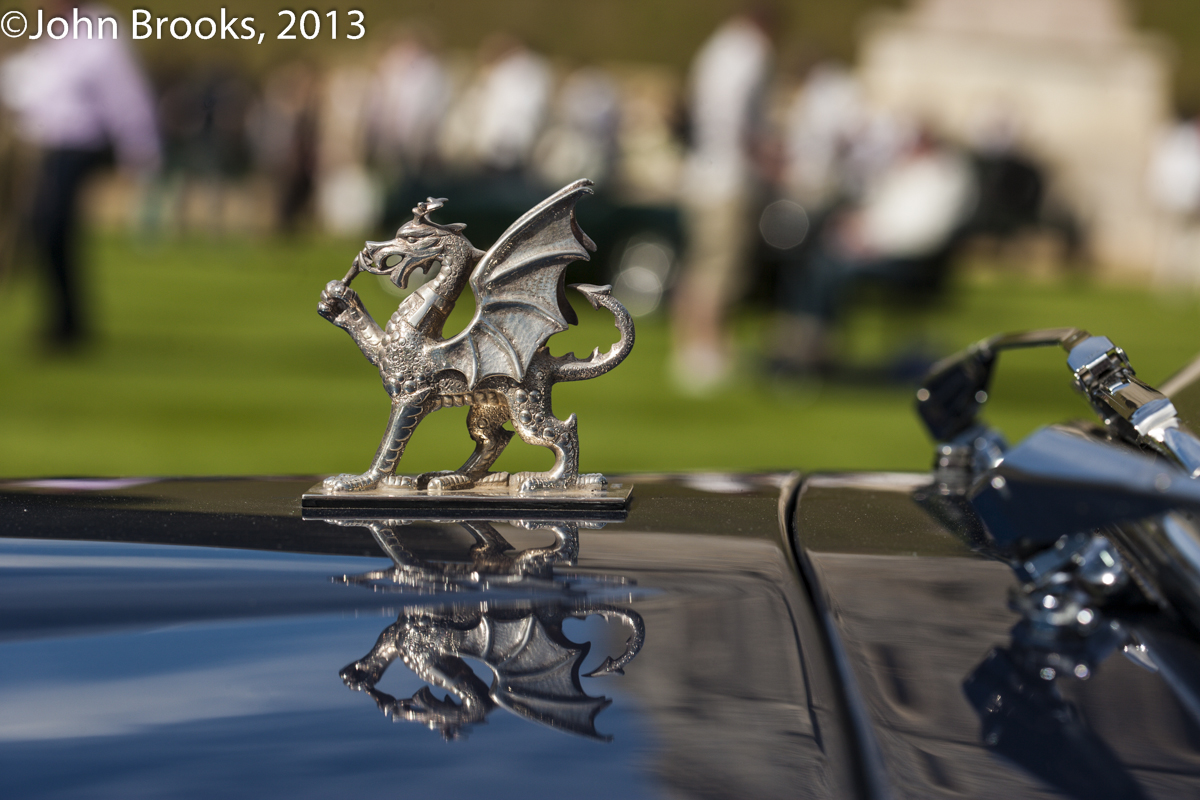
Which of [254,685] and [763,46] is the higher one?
[763,46]

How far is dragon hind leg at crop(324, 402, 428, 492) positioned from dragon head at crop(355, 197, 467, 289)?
0.16 metres

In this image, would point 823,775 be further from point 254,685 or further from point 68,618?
point 68,618

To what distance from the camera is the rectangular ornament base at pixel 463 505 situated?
134cm

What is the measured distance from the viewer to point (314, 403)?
6.58 m

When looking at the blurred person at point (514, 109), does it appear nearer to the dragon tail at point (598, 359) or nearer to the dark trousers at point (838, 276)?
the dark trousers at point (838, 276)

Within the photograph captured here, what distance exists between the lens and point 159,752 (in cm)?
85

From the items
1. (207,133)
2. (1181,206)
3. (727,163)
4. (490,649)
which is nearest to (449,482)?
(490,649)

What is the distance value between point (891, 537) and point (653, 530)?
24 cm

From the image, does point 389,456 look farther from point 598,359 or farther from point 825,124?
point 825,124

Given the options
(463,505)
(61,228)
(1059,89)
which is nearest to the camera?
(463,505)

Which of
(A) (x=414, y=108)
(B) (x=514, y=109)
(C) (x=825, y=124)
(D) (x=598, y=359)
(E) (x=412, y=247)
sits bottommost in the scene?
(D) (x=598, y=359)

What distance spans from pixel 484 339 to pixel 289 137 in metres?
18.3

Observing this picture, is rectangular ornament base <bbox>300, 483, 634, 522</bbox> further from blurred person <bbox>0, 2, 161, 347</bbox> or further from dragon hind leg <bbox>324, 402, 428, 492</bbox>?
blurred person <bbox>0, 2, 161, 347</bbox>

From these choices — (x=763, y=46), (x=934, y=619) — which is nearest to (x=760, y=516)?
(x=934, y=619)
